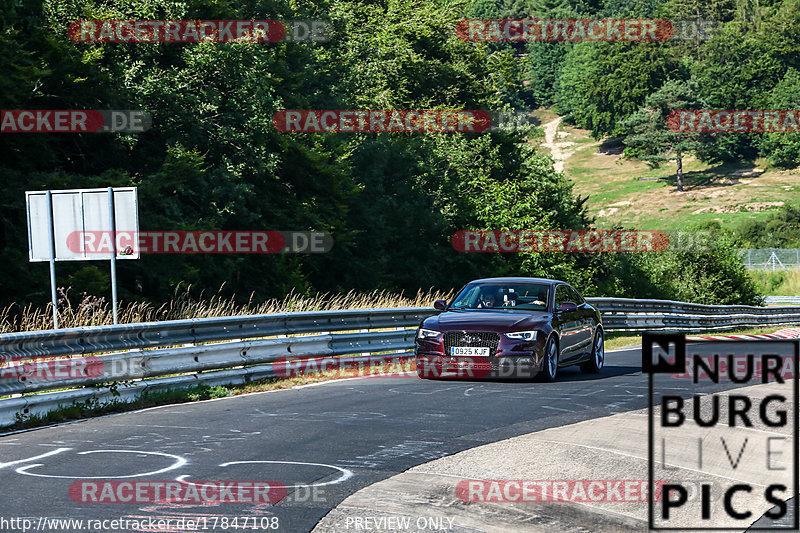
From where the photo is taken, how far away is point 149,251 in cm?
2820

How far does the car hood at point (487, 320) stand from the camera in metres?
14.7

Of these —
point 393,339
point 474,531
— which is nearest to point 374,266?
point 393,339

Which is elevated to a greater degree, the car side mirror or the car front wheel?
the car side mirror

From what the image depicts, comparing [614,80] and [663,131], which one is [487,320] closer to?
[663,131]

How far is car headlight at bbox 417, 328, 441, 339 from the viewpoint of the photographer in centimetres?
1485

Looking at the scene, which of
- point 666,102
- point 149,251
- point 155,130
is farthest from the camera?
point 666,102

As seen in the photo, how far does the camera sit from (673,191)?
12256cm

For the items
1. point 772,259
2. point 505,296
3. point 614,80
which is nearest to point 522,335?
point 505,296

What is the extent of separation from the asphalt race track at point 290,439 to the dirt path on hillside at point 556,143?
135 metres

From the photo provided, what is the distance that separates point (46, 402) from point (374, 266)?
1223 inches

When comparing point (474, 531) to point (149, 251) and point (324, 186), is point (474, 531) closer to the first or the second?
point (149, 251)

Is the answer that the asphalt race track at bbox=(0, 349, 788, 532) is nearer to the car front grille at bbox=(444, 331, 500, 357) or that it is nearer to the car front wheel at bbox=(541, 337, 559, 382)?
the car front wheel at bbox=(541, 337, 559, 382)

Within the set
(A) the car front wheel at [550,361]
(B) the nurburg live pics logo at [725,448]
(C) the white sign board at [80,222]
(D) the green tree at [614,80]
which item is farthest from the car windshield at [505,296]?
(D) the green tree at [614,80]

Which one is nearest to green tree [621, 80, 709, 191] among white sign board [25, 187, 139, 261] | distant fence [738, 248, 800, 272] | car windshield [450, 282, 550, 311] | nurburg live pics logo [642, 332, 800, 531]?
distant fence [738, 248, 800, 272]
